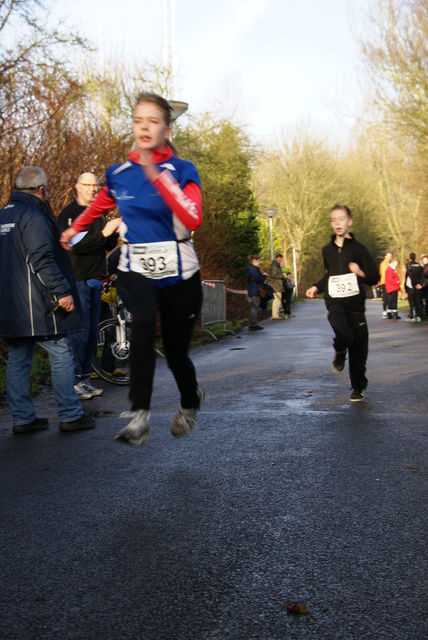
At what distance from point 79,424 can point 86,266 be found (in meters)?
2.08

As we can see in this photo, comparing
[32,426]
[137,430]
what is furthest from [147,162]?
[32,426]

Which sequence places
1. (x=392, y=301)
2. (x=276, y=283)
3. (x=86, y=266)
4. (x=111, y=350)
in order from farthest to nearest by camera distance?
(x=276, y=283)
(x=392, y=301)
(x=111, y=350)
(x=86, y=266)

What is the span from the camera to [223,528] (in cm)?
350

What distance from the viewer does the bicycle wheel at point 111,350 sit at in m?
8.82

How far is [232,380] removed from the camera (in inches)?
355

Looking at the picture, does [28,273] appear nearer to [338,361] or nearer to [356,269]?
[356,269]

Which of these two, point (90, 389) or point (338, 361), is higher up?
point (338, 361)

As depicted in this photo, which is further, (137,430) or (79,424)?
(79,424)

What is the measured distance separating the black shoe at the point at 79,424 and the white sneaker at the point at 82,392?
158 cm

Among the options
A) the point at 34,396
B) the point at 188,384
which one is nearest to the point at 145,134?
the point at 188,384

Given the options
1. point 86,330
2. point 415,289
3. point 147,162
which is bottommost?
point 415,289

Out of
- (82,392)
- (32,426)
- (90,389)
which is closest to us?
(32,426)

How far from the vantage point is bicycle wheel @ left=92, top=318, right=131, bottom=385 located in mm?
8820

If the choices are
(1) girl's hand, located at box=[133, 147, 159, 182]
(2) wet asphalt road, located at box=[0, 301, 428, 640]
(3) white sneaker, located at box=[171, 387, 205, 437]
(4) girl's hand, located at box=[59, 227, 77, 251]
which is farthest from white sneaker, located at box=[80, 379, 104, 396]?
(1) girl's hand, located at box=[133, 147, 159, 182]
